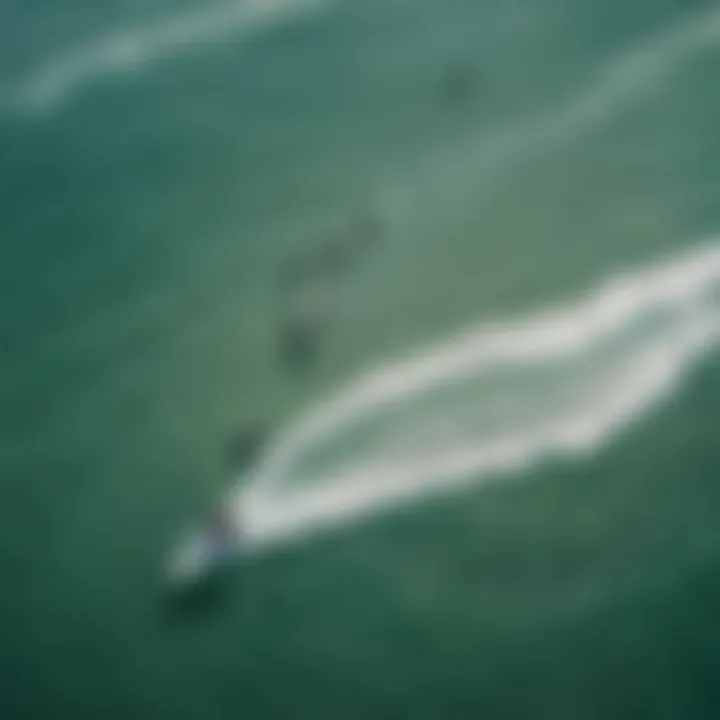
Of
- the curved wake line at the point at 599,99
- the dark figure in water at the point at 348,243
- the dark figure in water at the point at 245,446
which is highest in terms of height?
the curved wake line at the point at 599,99

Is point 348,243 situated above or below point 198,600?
above

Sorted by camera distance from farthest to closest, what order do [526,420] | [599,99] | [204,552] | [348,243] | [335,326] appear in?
1. [599,99]
2. [348,243]
3. [335,326]
4. [526,420]
5. [204,552]

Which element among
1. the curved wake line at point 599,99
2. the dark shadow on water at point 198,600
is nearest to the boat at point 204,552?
the dark shadow on water at point 198,600

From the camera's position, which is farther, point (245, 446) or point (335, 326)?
point (335, 326)

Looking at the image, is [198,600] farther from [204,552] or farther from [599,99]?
[599,99]

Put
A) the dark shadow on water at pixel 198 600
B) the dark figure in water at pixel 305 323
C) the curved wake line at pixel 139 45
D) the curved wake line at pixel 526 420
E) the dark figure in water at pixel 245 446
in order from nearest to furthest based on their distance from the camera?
the dark shadow on water at pixel 198 600 → the curved wake line at pixel 526 420 → the dark figure in water at pixel 245 446 → the dark figure in water at pixel 305 323 → the curved wake line at pixel 139 45

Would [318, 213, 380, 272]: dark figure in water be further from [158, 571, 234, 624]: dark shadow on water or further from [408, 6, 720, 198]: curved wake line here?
[158, 571, 234, 624]: dark shadow on water

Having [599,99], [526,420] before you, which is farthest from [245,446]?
[599,99]

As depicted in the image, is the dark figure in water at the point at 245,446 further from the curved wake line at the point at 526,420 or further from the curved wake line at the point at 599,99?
the curved wake line at the point at 599,99
